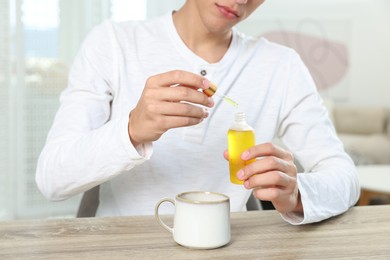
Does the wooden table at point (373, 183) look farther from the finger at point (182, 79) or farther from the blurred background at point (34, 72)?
the finger at point (182, 79)

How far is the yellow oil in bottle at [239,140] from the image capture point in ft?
2.87

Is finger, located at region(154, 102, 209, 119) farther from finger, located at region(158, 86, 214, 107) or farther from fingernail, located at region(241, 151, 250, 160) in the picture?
fingernail, located at region(241, 151, 250, 160)

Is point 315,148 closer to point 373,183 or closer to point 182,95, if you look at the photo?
point 182,95

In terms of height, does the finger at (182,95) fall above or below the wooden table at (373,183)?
above

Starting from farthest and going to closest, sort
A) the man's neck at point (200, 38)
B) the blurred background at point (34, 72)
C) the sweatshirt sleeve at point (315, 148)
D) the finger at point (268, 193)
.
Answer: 1. the blurred background at point (34, 72)
2. the man's neck at point (200, 38)
3. the sweatshirt sleeve at point (315, 148)
4. the finger at point (268, 193)

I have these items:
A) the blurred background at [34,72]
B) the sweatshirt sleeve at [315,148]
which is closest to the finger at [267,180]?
the sweatshirt sleeve at [315,148]

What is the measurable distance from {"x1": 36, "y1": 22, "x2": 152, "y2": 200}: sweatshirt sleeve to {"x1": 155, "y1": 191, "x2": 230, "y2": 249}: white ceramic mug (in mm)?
168

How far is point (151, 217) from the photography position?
92 centimetres

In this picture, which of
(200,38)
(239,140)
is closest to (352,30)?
(200,38)

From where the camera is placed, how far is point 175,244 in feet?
2.54

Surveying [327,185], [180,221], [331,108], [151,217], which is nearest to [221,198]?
[180,221]

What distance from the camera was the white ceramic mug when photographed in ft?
2.42

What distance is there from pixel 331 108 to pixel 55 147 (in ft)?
13.6

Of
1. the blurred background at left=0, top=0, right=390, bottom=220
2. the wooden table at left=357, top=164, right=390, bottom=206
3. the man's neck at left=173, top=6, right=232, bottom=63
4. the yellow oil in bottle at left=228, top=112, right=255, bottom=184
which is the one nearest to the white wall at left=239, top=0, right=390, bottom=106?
the blurred background at left=0, top=0, right=390, bottom=220
